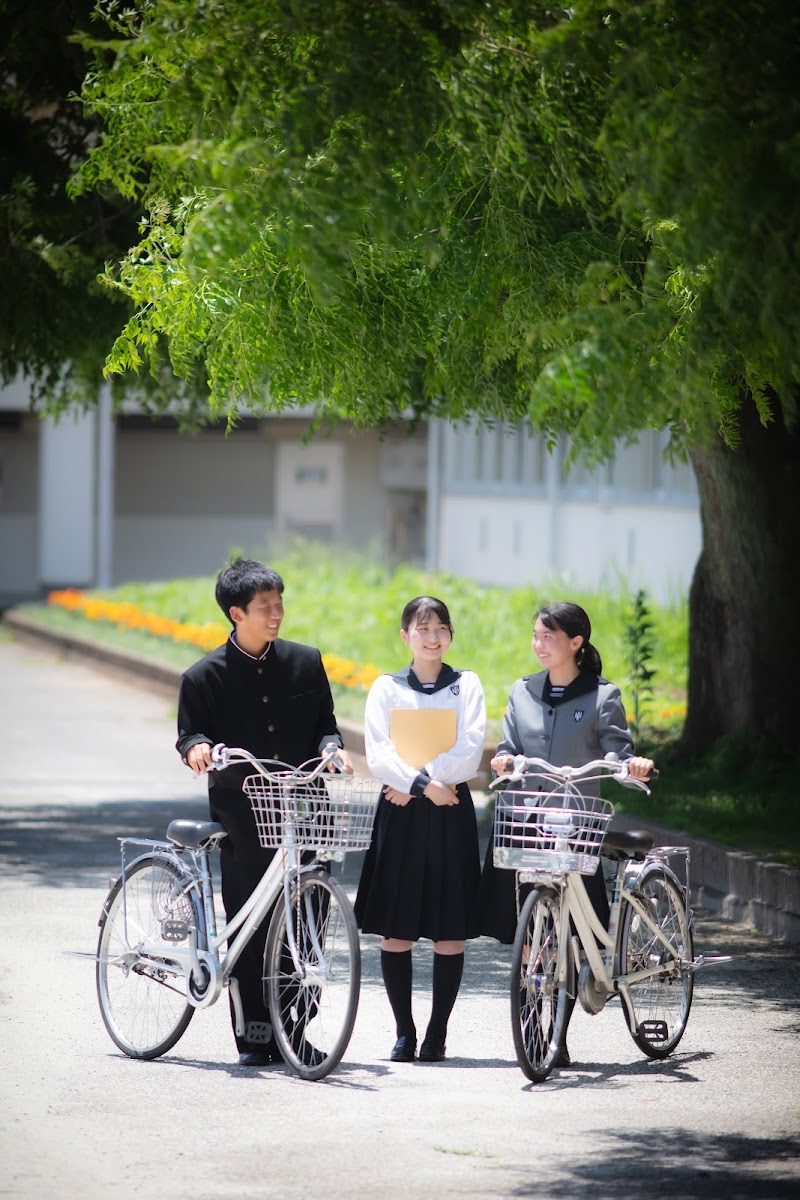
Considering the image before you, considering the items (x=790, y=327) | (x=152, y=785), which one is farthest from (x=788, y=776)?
(x=790, y=327)

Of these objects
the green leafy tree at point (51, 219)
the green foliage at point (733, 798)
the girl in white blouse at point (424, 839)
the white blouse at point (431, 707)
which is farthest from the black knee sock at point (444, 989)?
the green leafy tree at point (51, 219)

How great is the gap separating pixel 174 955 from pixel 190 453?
3108 centimetres

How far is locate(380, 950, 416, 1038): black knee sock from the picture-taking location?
6.76 metres

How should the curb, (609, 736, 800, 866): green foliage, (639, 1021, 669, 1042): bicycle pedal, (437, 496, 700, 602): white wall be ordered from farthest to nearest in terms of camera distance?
1. (437, 496, 700, 602): white wall
2. (609, 736, 800, 866): green foliage
3. the curb
4. (639, 1021, 669, 1042): bicycle pedal

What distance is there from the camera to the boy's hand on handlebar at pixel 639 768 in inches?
254

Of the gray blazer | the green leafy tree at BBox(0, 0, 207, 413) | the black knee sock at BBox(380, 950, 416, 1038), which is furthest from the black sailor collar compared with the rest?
the green leafy tree at BBox(0, 0, 207, 413)

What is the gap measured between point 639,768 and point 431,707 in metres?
0.75

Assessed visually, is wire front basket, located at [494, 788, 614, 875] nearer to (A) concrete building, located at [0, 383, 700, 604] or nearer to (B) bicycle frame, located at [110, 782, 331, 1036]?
(B) bicycle frame, located at [110, 782, 331, 1036]

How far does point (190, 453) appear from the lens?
37.3 metres

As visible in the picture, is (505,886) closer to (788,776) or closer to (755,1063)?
(755,1063)

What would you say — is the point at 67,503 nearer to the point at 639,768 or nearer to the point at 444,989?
the point at 444,989

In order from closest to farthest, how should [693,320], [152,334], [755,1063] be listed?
[693,320], [755,1063], [152,334]

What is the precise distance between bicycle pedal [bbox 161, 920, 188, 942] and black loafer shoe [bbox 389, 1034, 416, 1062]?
0.84 m

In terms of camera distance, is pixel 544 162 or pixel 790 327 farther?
pixel 544 162
